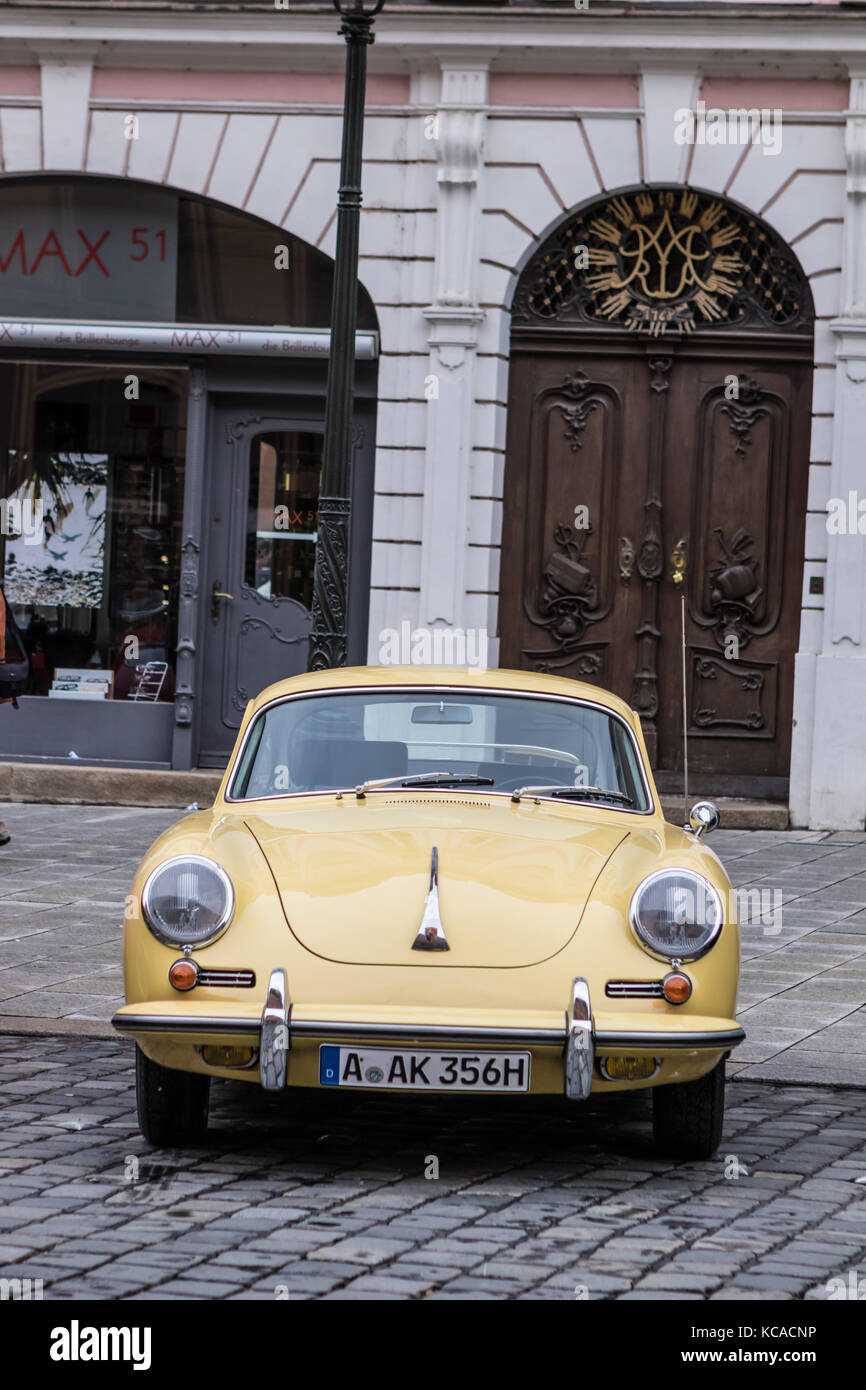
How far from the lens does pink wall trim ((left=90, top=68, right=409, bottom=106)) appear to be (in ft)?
47.5

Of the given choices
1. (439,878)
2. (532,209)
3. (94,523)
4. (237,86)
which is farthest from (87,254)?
(439,878)

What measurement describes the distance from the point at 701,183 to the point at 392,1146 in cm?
1006

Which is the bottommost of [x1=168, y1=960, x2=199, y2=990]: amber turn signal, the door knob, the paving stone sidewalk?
the paving stone sidewalk

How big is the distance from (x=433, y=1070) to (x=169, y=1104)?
859mm

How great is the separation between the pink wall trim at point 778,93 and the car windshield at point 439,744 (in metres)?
8.90

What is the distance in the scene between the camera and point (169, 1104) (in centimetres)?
537

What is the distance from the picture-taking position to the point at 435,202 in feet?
46.9

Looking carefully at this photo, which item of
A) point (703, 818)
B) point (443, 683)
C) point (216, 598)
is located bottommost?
point (703, 818)

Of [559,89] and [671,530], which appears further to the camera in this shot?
[671,530]

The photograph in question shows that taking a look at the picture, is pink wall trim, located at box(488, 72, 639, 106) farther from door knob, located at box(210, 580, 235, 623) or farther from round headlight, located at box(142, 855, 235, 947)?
round headlight, located at box(142, 855, 235, 947)

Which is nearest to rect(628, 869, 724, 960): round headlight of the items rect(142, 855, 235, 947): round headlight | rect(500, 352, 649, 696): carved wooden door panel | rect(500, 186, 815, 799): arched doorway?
rect(142, 855, 235, 947): round headlight

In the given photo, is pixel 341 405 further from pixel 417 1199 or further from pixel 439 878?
pixel 417 1199
